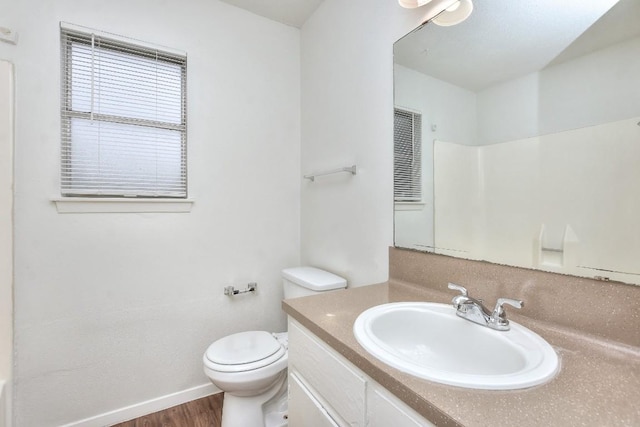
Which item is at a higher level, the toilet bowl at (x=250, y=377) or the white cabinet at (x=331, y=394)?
the white cabinet at (x=331, y=394)

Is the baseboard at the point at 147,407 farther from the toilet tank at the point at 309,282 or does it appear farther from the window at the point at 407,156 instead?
the window at the point at 407,156

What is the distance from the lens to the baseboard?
1600 mm

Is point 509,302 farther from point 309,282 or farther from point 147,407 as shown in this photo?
point 147,407

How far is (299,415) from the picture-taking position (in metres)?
1.02

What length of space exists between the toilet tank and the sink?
1.98 ft

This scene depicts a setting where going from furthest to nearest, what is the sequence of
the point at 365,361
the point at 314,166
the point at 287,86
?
the point at 287,86, the point at 314,166, the point at 365,361

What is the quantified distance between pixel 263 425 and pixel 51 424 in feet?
3.56

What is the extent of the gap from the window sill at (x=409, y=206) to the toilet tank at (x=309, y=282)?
1.80 feet

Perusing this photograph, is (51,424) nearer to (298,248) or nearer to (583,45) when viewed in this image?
(298,248)

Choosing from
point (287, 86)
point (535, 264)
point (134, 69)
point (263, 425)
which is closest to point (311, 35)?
point (287, 86)

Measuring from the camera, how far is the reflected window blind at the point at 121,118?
1550 millimetres

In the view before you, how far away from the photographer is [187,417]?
5.57 feet

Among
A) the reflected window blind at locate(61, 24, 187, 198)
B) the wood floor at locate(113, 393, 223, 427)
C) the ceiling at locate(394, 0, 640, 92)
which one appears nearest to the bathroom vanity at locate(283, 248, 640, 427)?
the ceiling at locate(394, 0, 640, 92)

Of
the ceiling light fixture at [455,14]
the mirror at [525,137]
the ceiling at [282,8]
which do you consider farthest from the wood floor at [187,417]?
the ceiling at [282,8]
